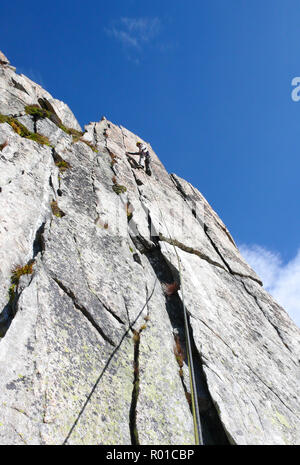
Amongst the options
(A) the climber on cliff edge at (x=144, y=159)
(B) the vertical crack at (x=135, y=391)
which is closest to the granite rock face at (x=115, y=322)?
(B) the vertical crack at (x=135, y=391)

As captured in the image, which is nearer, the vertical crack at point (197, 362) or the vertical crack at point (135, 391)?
the vertical crack at point (135, 391)

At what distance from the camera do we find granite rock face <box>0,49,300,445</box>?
603 cm

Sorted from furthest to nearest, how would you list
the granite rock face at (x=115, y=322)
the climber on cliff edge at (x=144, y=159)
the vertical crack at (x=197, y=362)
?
the climber on cliff edge at (x=144, y=159) < the vertical crack at (x=197, y=362) < the granite rock face at (x=115, y=322)

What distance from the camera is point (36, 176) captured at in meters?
11.2

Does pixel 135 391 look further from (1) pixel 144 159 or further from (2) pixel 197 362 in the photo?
(1) pixel 144 159

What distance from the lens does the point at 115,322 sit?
805cm

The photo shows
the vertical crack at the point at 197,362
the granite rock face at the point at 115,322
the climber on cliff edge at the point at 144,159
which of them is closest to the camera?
the granite rock face at the point at 115,322

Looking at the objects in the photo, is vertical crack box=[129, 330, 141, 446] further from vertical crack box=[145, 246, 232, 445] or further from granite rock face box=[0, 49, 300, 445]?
vertical crack box=[145, 246, 232, 445]

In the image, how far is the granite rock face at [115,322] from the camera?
19.8ft

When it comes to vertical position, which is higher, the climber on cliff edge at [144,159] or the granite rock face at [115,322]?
the climber on cliff edge at [144,159]

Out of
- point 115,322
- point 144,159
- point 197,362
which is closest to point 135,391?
point 115,322

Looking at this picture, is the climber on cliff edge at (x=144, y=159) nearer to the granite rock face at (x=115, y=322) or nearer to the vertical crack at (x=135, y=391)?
the granite rock face at (x=115, y=322)
